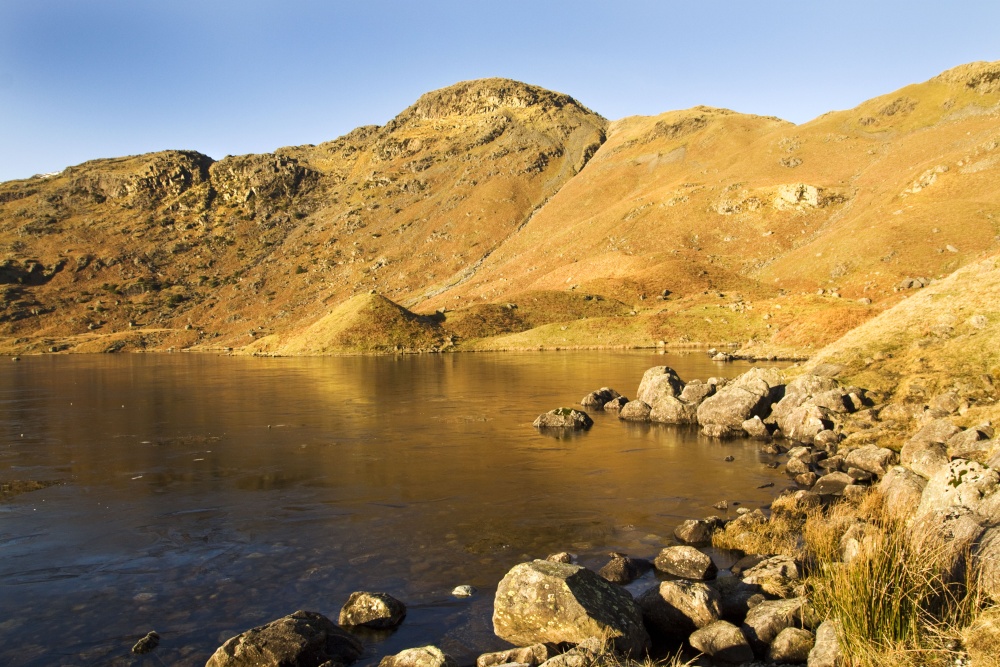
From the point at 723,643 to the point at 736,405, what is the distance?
2199 centimetres

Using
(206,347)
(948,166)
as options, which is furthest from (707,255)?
(206,347)

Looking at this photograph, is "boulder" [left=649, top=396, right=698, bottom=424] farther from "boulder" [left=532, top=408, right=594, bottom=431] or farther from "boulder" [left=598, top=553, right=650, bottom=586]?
"boulder" [left=598, top=553, right=650, bottom=586]

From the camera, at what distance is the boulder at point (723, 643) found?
33.0ft

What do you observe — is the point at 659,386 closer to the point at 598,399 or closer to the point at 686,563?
the point at 598,399

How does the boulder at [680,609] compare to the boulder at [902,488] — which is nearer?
the boulder at [680,609]

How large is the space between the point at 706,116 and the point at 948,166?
281 ft

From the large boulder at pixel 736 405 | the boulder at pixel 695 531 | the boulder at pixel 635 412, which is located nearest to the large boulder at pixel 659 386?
the boulder at pixel 635 412

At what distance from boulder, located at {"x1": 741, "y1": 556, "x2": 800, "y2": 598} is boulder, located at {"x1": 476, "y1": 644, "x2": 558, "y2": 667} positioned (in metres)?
4.69

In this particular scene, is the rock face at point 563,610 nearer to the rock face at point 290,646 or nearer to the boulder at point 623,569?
the boulder at point 623,569

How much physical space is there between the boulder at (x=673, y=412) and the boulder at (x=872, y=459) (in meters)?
10.6

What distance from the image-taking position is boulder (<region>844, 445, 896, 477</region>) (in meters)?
20.7

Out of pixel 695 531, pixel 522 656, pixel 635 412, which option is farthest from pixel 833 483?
pixel 635 412

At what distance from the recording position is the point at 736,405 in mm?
30703

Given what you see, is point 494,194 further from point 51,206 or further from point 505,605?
point 505,605
